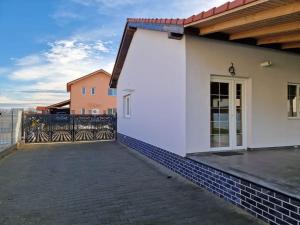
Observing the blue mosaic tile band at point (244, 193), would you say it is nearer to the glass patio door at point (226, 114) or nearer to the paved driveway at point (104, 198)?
the paved driveway at point (104, 198)

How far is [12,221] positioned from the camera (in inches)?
145

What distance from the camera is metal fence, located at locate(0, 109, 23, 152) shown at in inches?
391

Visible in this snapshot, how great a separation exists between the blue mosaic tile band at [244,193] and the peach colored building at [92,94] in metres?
26.1

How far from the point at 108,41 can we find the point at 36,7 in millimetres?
5777

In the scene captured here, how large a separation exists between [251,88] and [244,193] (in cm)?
364

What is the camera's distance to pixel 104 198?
463 cm

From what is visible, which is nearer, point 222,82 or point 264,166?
point 264,166

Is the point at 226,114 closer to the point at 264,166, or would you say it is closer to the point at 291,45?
the point at 264,166

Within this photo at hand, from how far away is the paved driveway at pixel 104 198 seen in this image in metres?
3.74

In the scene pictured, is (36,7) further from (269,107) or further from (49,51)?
(269,107)

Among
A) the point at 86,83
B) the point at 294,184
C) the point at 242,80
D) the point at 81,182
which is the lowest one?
the point at 81,182

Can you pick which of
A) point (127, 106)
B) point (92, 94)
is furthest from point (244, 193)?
point (92, 94)

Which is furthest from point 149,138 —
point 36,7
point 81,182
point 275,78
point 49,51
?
point 49,51

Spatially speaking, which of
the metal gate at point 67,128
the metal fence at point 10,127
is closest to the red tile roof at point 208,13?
the metal fence at point 10,127
